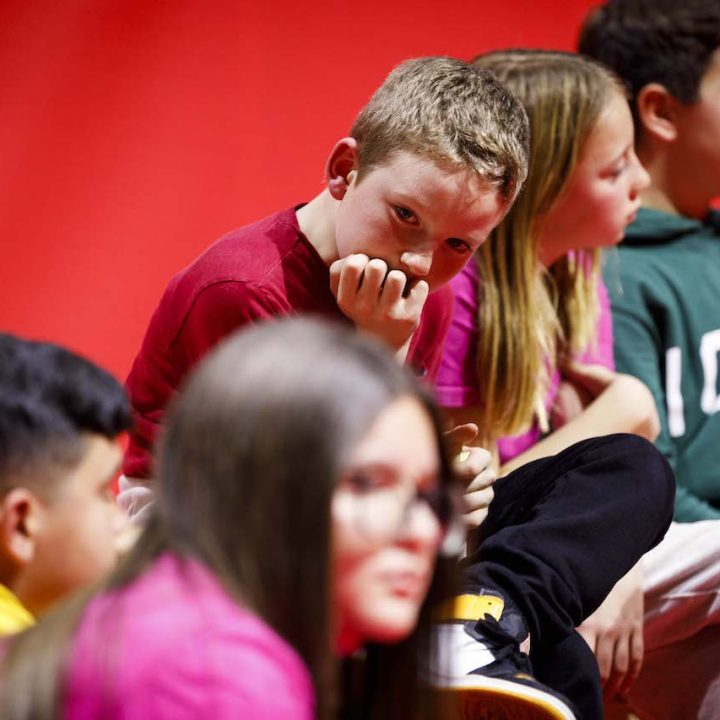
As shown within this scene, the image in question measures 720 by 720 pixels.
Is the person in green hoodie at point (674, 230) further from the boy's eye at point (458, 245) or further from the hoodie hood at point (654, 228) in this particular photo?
the boy's eye at point (458, 245)

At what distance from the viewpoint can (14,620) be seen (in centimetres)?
73

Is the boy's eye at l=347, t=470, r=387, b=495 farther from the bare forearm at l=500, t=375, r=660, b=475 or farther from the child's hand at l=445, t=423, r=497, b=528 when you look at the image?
the bare forearm at l=500, t=375, r=660, b=475

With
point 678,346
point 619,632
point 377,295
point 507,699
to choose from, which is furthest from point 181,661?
point 678,346

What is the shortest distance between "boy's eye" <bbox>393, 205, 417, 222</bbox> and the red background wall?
2.26 ft

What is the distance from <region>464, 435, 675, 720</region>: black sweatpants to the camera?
1.10 m

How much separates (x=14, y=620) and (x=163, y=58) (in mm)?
1176

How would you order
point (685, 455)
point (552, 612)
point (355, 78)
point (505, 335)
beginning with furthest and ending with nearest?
1. point (355, 78)
2. point (685, 455)
3. point (505, 335)
4. point (552, 612)

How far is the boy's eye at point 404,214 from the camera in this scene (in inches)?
44.4

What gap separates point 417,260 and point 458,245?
1.9 inches

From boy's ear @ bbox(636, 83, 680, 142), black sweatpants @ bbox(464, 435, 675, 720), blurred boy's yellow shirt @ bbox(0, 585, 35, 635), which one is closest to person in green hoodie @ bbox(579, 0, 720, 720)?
boy's ear @ bbox(636, 83, 680, 142)

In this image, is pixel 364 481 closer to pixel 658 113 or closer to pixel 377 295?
pixel 377 295

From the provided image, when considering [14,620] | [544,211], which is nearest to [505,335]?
[544,211]

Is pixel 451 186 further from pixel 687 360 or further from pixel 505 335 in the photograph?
pixel 687 360

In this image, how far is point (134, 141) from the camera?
1763mm
